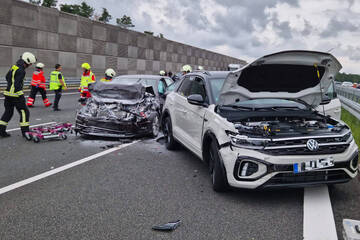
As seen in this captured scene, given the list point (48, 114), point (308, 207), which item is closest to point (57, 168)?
point (308, 207)

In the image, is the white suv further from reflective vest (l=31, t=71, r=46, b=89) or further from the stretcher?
reflective vest (l=31, t=71, r=46, b=89)

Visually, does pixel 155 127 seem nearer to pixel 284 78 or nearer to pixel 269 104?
pixel 269 104

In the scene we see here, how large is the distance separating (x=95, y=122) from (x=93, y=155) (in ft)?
5.71

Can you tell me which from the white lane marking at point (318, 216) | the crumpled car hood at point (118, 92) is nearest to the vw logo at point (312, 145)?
the white lane marking at point (318, 216)

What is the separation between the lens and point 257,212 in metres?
4.34

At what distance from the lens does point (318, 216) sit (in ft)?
13.6

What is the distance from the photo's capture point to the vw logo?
442 cm

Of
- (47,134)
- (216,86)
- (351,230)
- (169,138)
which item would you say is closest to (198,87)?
(216,86)

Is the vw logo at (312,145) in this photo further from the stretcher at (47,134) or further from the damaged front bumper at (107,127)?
the stretcher at (47,134)

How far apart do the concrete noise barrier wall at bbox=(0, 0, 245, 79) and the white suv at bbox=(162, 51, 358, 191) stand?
18799 mm

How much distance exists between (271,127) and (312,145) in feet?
1.92

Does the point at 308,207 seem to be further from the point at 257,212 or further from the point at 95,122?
the point at 95,122

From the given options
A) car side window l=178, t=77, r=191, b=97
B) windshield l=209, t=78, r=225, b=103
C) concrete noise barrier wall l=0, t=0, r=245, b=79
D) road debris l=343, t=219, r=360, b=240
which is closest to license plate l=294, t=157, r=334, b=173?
road debris l=343, t=219, r=360, b=240

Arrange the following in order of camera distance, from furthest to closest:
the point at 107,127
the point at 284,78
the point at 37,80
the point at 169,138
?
1. the point at 37,80
2. the point at 107,127
3. the point at 169,138
4. the point at 284,78
